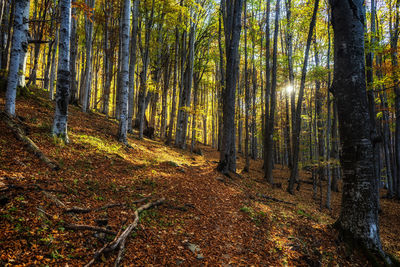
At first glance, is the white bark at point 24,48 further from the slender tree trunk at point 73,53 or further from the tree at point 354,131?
the tree at point 354,131

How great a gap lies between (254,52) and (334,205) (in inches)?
555

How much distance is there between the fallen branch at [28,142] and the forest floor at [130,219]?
0.37ft

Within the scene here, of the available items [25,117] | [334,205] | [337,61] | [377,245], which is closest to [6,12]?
[25,117]

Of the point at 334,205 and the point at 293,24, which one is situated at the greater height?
the point at 293,24

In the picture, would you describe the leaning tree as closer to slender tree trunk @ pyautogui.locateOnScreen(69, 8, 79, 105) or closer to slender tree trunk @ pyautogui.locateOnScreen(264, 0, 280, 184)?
slender tree trunk @ pyautogui.locateOnScreen(264, 0, 280, 184)

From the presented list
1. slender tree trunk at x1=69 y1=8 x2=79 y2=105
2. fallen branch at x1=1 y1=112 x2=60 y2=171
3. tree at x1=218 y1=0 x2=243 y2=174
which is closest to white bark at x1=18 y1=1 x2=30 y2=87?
fallen branch at x1=1 y1=112 x2=60 y2=171

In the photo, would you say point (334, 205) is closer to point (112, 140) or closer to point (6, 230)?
point (112, 140)

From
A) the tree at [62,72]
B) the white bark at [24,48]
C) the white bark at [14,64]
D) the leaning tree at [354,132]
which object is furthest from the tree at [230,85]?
the white bark at [24,48]

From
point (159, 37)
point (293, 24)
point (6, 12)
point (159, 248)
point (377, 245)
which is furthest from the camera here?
point (159, 37)

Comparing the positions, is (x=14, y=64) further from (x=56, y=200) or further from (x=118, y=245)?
(x=118, y=245)

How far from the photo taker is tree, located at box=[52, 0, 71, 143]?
5.93 metres

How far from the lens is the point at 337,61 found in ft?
14.1

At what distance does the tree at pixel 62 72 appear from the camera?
5.93m

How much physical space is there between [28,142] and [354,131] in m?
7.80
